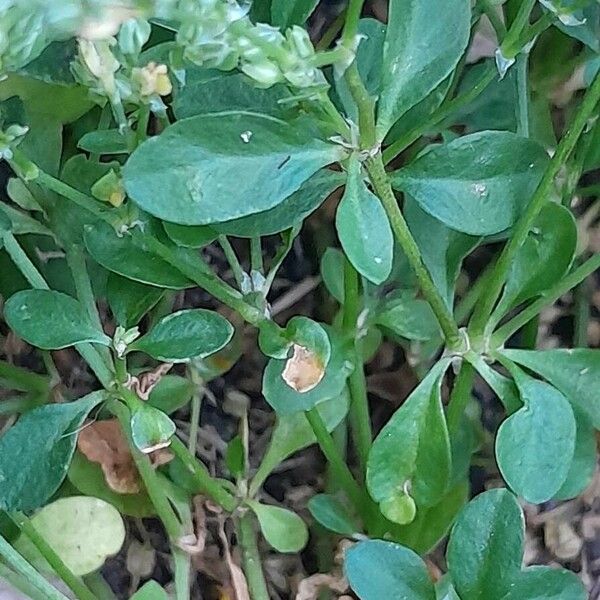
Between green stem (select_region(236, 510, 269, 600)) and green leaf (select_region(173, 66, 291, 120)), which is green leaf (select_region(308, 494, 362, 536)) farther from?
green leaf (select_region(173, 66, 291, 120))

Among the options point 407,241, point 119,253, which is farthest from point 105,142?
point 407,241

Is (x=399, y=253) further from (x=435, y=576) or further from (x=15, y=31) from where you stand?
(x=15, y=31)

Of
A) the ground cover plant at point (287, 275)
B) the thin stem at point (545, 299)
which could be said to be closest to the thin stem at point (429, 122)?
the ground cover plant at point (287, 275)

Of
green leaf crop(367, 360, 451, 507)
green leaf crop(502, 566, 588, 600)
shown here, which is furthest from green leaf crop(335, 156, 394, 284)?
green leaf crop(502, 566, 588, 600)

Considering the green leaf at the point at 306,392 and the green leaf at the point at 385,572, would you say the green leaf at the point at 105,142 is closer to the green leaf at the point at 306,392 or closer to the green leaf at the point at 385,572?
the green leaf at the point at 306,392

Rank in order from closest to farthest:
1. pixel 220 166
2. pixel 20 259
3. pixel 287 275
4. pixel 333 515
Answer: pixel 220 166 → pixel 20 259 → pixel 333 515 → pixel 287 275

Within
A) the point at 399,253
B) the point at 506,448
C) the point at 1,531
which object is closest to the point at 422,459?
the point at 506,448

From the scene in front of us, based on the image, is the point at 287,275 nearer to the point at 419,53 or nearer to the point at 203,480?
the point at 203,480

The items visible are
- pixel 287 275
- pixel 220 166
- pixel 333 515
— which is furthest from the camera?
pixel 287 275
